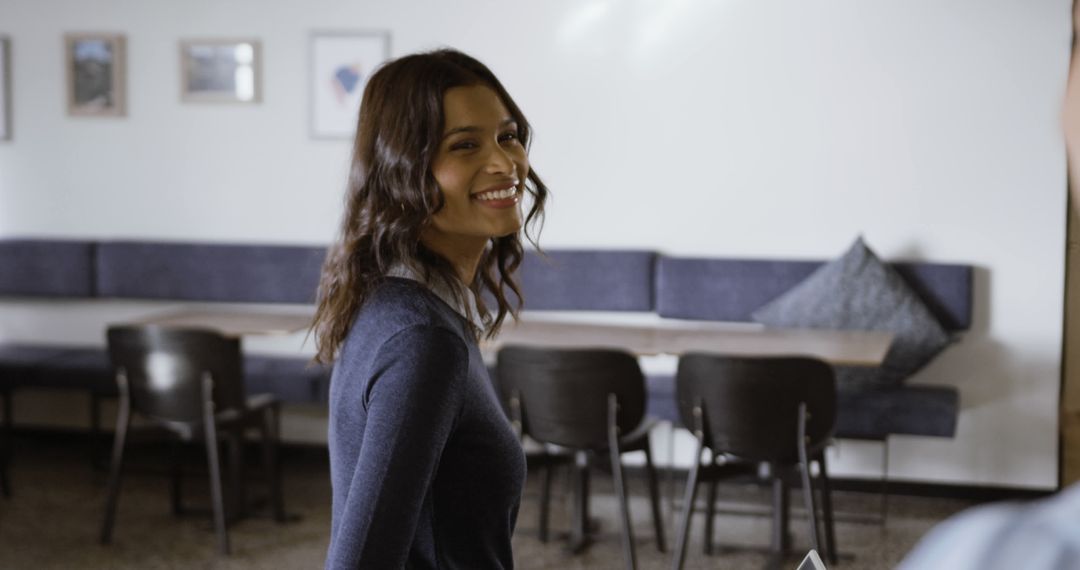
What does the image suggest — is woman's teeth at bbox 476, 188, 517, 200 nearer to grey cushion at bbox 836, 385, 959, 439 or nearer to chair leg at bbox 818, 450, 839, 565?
chair leg at bbox 818, 450, 839, 565

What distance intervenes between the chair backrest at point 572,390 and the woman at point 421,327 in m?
2.57

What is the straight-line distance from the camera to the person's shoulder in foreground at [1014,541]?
46cm

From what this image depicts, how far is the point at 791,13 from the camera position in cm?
542

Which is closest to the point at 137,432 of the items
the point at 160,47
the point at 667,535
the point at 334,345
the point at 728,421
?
the point at 160,47

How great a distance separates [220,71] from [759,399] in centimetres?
334

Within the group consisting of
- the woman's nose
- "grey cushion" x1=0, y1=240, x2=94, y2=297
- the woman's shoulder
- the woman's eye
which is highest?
the woman's eye

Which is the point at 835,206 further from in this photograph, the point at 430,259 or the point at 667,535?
the point at 430,259

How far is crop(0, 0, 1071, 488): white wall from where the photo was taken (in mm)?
5258

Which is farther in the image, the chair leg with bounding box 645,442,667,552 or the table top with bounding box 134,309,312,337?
the table top with bounding box 134,309,312,337

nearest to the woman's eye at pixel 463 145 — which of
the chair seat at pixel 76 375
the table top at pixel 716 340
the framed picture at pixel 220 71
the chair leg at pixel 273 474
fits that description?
the table top at pixel 716 340

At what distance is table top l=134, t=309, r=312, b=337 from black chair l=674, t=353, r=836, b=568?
1802 mm

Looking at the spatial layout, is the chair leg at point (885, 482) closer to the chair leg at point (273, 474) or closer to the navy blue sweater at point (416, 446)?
the chair leg at point (273, 474)

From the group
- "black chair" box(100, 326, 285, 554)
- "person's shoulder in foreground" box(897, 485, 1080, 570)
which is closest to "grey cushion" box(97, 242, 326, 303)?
"black chair" box(100, 326, 285, 554)

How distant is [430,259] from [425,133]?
0.15 metres
